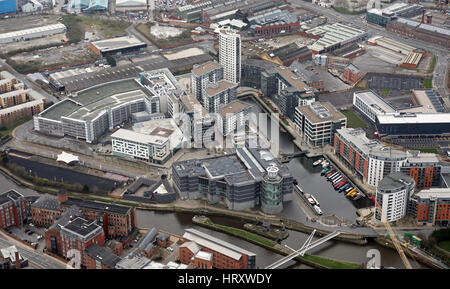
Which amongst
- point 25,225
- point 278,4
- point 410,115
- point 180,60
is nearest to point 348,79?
point 410,115

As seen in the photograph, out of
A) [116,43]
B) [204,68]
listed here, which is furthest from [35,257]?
[116,43]

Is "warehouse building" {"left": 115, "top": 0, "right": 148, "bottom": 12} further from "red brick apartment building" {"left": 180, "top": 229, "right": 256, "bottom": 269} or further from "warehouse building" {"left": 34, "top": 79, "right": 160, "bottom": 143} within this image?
"red brick apartment building" {"left": 180, "top": 229, "right": 256, "bottom": 269}

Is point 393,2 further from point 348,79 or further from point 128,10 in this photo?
point 128,10

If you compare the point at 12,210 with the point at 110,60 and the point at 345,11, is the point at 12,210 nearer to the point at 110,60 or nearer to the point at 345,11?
the point at 110,60

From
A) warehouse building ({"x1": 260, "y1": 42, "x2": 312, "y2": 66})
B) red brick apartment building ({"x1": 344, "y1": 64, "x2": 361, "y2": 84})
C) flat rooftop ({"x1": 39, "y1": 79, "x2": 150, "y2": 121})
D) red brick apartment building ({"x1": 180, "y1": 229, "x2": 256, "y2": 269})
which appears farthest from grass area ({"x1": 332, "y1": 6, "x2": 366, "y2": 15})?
red brick apartment building ({"x1": 180, "y1": 229, "x2": 256, "y2": 269})

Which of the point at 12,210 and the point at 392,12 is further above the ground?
the point at 392,12
